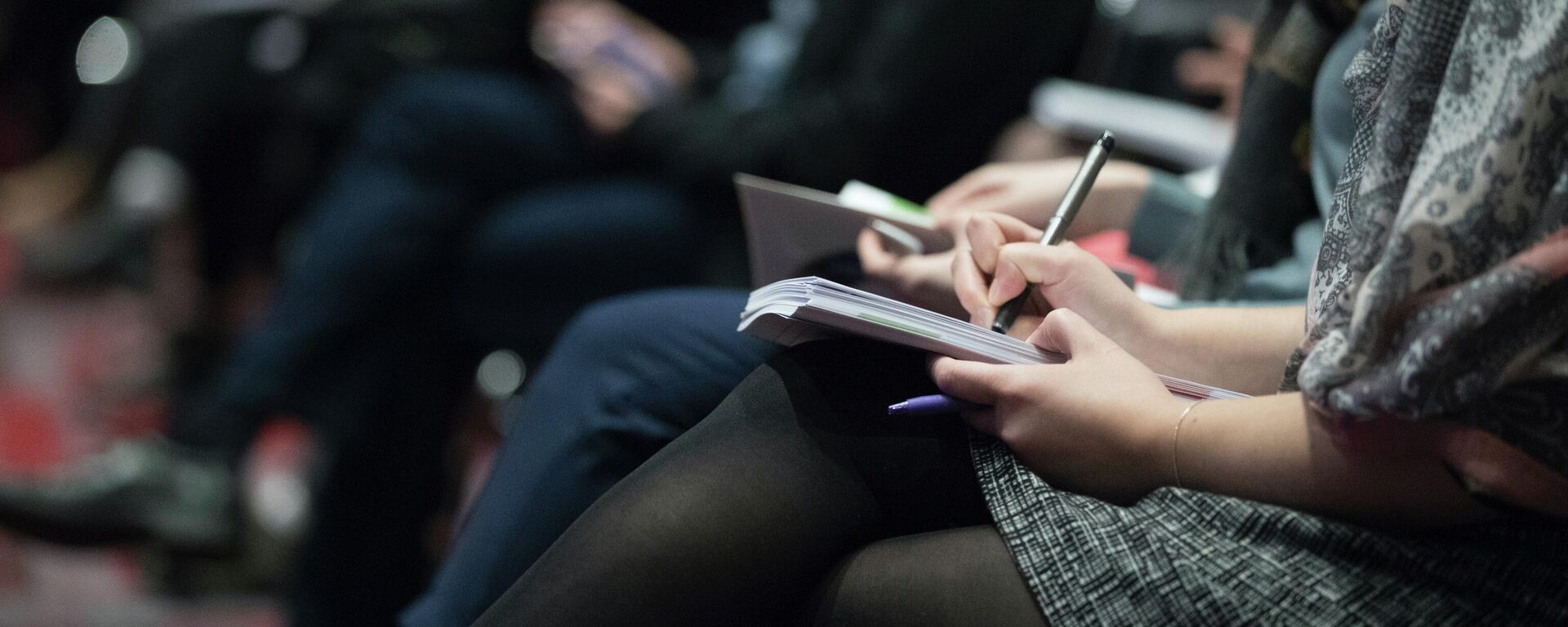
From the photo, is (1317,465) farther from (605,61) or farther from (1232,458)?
(605,61)

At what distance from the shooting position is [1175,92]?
164 cm

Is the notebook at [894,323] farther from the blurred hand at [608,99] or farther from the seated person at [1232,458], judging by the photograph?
the blurred hand at [608,99]

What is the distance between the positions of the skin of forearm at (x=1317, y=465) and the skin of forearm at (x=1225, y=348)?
0.38 feet

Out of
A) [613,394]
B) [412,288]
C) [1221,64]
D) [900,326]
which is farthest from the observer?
[412,288]

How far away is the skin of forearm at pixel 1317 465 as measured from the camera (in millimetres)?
511

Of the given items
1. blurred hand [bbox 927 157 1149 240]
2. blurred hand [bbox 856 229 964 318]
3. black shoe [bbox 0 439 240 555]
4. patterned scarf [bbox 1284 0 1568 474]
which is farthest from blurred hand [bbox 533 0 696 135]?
patterned scarf [bbox 1284 0 1568 474]

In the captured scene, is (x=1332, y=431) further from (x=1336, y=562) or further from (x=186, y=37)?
(x=186, y=37)

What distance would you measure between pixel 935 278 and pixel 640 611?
331 mm

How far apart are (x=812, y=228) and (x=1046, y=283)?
241 mm

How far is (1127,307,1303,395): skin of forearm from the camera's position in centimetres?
68

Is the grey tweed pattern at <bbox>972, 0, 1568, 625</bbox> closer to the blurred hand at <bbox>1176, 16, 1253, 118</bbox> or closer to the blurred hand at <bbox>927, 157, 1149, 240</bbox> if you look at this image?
the blurred hand at <bbox>927, 157, 1149, 240</bbox>

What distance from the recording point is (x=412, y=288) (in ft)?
5.16

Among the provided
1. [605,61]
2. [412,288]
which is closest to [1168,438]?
[412,288]

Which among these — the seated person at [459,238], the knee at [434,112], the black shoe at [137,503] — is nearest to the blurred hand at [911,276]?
the seated person at [459,238]
